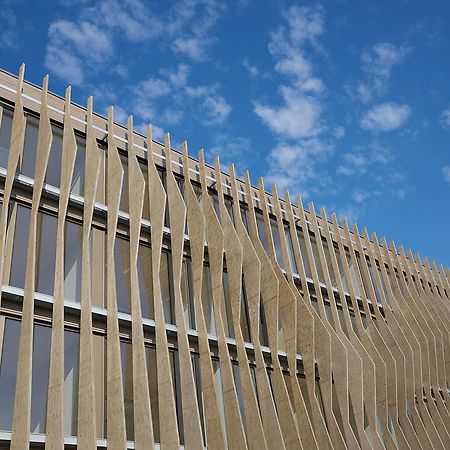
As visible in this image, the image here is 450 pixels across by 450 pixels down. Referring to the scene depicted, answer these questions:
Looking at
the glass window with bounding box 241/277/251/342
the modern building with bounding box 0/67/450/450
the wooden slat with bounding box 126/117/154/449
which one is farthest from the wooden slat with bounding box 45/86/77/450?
the glass window with bounding box 241/277/251/342

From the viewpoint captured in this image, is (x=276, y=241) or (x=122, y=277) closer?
(x=122, y=277)

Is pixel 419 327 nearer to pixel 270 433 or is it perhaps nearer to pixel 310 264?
pixel 310 264

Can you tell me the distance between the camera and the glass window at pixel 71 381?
11383 millimetres

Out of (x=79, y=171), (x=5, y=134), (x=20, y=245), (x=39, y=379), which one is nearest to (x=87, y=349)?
(x=39, y=379)

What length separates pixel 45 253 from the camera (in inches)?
494

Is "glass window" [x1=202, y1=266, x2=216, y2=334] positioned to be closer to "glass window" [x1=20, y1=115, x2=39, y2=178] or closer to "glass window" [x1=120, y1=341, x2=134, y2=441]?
"glass window" [x1=120, y1=341, x2=134, y2=441]

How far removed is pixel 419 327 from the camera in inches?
779

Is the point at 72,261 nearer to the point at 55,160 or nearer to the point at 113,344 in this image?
the point at 113,344

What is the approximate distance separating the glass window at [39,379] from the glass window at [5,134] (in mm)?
3782

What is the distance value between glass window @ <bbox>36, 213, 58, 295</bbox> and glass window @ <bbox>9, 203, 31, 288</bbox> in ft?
0.93

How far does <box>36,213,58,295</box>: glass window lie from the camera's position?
12.2 m

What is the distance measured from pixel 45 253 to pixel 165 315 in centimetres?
335

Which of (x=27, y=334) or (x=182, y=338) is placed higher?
(x=182, y=338)

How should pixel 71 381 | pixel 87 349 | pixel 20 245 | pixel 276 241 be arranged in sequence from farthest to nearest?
pixel 276 241 → pixel 20 245 → pixel 71 381 → pixel 87 349
